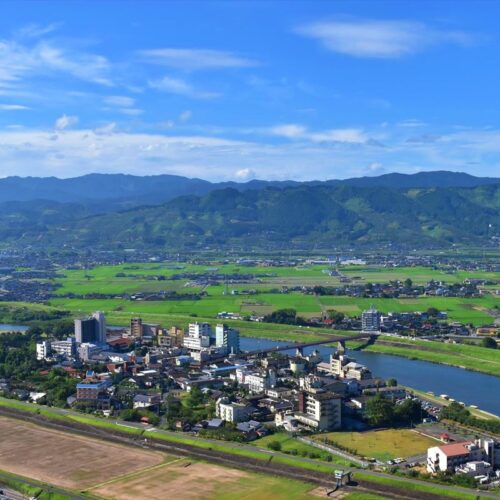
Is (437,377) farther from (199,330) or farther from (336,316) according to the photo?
(336,316)

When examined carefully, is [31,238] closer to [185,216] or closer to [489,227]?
[185,216]

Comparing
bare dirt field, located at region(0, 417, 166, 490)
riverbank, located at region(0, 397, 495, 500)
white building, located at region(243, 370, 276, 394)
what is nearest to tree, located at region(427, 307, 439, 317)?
white building, located at region(243, 370, 276, 394)

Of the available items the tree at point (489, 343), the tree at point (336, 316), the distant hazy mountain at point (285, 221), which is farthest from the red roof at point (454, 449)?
the distant hazy mountain at point (285, 221)

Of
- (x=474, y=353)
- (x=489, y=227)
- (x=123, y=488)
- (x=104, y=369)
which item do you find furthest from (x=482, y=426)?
(x=489, y=227)

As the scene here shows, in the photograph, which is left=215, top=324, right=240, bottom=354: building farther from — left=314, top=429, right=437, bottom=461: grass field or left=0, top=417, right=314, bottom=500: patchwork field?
left=0, top=417, right=314, bottom=500: patchwork field

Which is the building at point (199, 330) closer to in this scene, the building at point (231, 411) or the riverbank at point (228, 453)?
the riverbank at point (228, 453)
